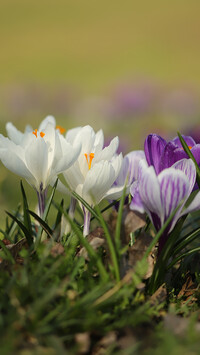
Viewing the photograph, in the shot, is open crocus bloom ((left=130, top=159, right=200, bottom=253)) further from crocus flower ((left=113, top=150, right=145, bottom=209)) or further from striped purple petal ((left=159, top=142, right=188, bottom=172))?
crocus flower ((left=113, top=150, right=145, bottom=209))

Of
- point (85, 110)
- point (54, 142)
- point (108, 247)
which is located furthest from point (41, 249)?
point (85, 110)

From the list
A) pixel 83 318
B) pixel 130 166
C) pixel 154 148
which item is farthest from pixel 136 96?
pixel 83 318

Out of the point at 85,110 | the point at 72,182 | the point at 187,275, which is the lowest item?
the point at 187,275

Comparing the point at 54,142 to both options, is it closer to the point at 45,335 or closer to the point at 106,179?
the point at 106,179

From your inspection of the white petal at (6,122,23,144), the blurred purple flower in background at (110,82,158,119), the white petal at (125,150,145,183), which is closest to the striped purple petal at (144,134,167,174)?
the white petal at (125,150,145,183)

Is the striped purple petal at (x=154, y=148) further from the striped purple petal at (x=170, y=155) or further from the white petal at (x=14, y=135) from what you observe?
the white petal at (x=14, y=135)

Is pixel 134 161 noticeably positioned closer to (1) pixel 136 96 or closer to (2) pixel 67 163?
(2) pixel 67 163

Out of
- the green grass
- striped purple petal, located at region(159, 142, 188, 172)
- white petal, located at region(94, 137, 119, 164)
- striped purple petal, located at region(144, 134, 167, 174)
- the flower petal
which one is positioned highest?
white petal, located at region(94, 137, 119, 164)
